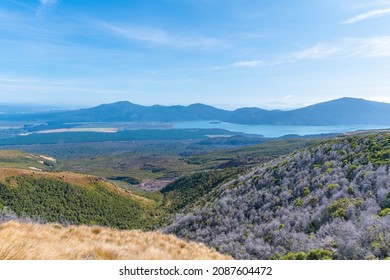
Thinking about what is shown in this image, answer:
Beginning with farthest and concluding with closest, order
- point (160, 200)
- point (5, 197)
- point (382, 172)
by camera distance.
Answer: point (160, 200) → point (5, 197) → point (382, 172)

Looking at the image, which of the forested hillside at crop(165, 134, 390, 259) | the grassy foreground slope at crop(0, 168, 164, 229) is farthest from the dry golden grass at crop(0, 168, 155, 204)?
the forested hillside at crop(165, 134, 390, 259)

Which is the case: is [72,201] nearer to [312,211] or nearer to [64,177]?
[64,177]

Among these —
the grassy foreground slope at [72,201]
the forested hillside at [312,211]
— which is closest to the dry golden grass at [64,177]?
the grassy foreground slope at [72,201]

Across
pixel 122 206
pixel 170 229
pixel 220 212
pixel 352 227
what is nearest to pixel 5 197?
pixel 122 206

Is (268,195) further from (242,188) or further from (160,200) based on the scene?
(160,200)

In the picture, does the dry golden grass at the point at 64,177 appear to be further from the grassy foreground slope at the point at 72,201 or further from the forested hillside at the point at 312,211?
the forested hillside at the point at 312,211
